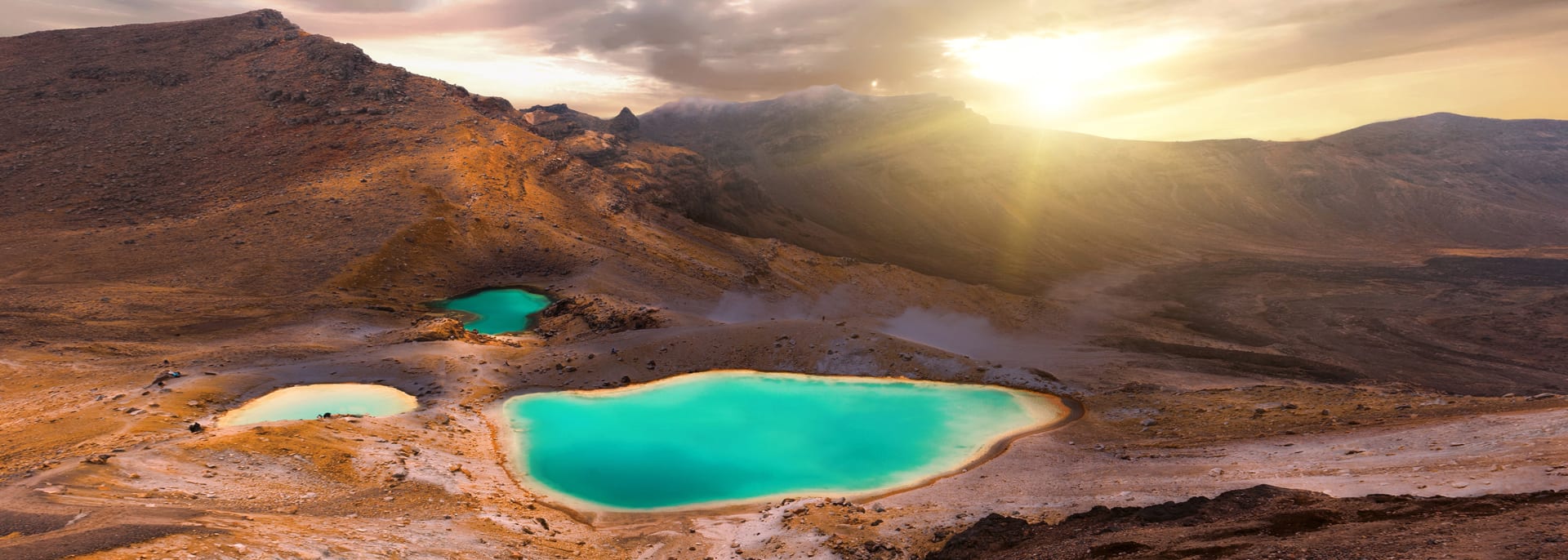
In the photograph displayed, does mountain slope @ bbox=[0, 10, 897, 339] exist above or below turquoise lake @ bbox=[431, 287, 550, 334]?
above

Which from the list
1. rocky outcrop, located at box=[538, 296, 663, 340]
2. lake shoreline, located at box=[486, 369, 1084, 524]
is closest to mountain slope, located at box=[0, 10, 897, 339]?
rocky outcrop, located at box=[538, 296, 663, 340]

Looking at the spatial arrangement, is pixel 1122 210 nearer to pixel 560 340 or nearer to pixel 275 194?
pixel 560 340

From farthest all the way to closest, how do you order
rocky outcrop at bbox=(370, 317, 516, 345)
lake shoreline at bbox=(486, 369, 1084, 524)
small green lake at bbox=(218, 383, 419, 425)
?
rocky outcrop at bbox=(370, 317, 516, 345) < small green lake at bbox=(218, 383, 419, 425) < lake shoreline at bbox=(486, 369, 1084, 524)

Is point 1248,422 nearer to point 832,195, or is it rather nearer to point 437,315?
point 437,315

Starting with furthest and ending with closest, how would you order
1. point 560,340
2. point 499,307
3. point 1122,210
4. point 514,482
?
point 1122,210 < point 499,307 < point 560,340 < point 514,482

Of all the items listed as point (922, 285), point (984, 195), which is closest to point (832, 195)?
point (984, 195)

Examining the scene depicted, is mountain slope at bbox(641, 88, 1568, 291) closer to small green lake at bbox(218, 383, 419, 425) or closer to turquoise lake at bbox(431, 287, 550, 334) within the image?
turquoise lake at bbox(431, 287, 550, 334)

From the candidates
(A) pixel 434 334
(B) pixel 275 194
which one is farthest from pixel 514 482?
(B) pixel 275 194

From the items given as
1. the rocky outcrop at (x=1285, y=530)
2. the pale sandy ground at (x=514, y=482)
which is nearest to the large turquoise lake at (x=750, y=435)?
the pale sandy ground at (x=514, y=482)
